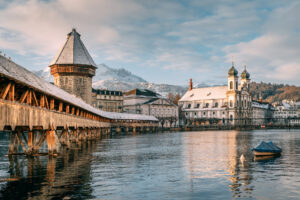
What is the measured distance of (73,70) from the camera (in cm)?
9156

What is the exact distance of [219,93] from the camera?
18950 centimetres

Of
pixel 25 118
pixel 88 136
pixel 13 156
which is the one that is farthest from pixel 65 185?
pixel 88 136

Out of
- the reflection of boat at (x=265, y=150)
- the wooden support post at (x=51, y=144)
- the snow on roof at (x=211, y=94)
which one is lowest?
the reflection of boat at (x=265, y=150)

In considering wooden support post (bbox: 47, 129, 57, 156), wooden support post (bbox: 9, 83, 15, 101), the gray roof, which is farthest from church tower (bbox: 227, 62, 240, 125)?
wooden support post (bbox: 9, 83, 15, 101)

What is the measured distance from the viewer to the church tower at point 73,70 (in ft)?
299

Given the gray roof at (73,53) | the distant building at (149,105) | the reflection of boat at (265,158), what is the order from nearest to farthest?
the reflection of boat at (265,158) < the gray roof at (73,53) < the distant building at (149,105)

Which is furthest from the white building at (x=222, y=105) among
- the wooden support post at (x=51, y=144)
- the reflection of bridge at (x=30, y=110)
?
the wooden support post at (x=51, y=144)

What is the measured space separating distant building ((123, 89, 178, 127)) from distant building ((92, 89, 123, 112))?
8496 millimetres

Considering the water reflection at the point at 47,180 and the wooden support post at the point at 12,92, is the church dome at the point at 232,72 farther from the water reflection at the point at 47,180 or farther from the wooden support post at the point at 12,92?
the wooden support post at the point at 12,92

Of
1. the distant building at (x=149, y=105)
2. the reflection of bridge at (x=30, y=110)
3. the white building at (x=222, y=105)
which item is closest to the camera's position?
the reflection of bridge at (x=30, y=110)

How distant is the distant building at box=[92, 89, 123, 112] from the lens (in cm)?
14275

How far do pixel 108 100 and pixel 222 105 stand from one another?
66974 mm

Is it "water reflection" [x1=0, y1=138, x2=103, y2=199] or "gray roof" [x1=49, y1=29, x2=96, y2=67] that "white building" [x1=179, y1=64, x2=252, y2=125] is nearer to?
"gray roof" [x1=49, y1=29, x2=96, y2=67]

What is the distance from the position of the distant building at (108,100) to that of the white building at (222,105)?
45.8m
